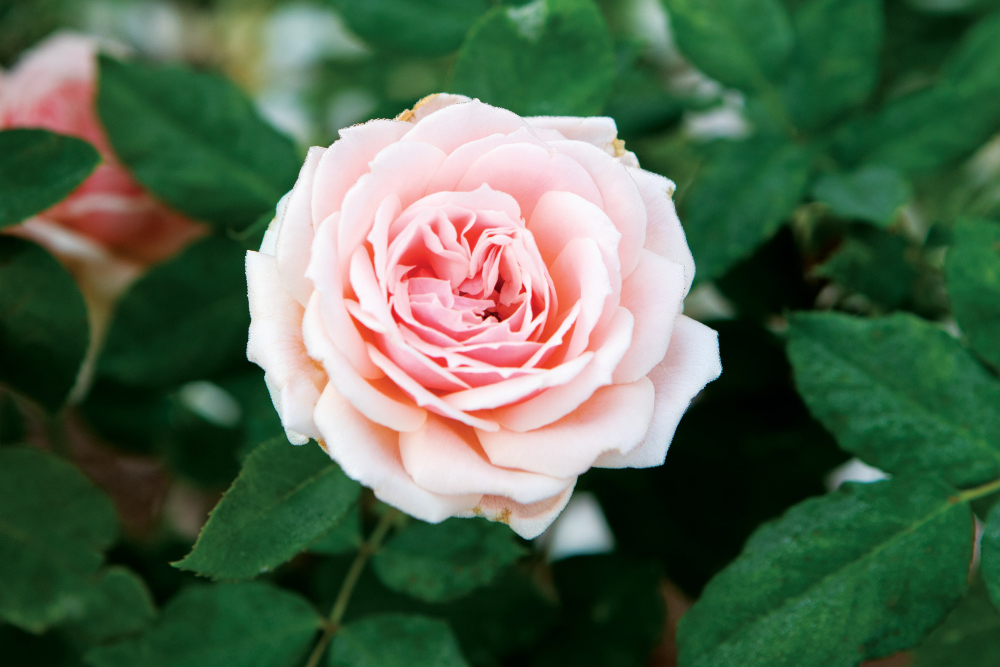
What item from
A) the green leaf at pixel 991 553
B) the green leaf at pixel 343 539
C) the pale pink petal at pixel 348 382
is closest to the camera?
the pale pink petal at pixel 348 382

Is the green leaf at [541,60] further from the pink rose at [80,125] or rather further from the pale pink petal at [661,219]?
the pink rose at [80,125]

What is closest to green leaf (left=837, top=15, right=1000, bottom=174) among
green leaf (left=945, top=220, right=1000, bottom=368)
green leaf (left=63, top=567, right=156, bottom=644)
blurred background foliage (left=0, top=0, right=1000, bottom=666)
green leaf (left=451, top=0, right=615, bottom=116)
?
blurred background foliage (left=0, top=0, right=1000, bottom=666)

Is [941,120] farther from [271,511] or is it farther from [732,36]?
[271,511]

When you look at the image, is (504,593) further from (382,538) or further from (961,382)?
(961,382)

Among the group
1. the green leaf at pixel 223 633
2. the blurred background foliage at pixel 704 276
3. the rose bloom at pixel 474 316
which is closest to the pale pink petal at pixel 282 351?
the rose bloom at pixel 474 316

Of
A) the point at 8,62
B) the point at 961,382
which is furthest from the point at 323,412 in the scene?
the point at 8,62

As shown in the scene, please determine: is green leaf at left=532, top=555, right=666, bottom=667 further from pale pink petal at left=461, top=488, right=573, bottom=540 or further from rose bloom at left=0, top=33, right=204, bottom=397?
rose bloom at left=0, top=33, right=204, bottom=397

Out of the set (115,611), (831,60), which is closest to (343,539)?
(115,611)
